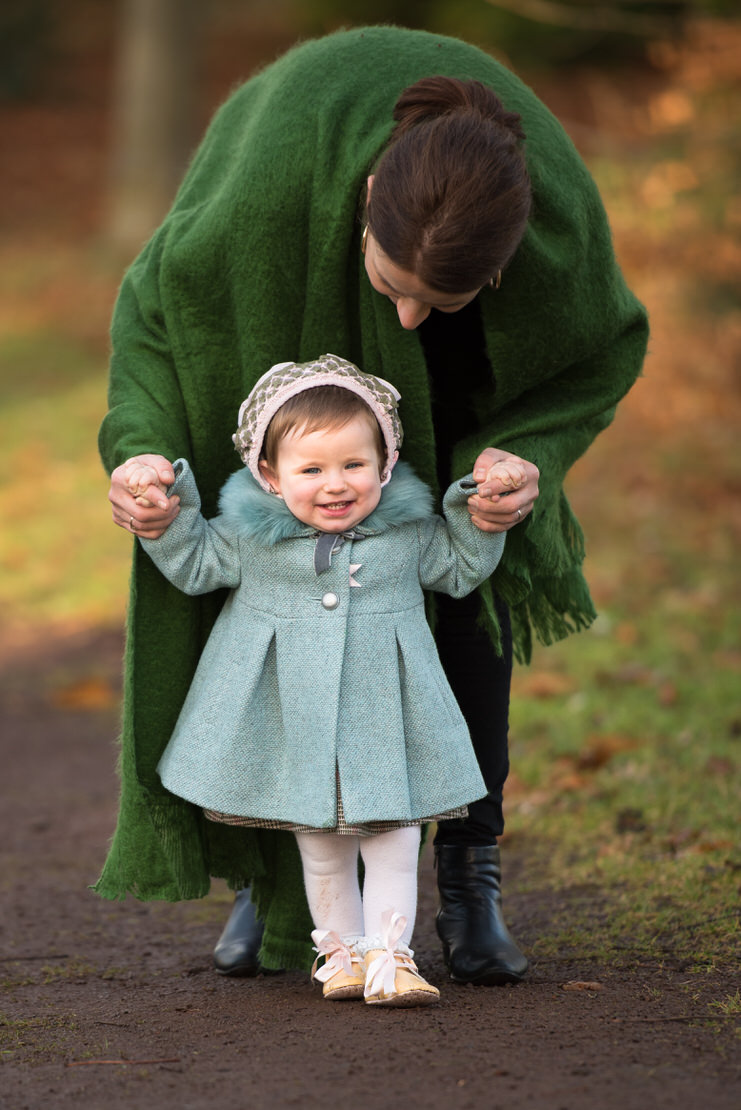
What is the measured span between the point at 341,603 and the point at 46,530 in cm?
626

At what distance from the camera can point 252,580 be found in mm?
2820

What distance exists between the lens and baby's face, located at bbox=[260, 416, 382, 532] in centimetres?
269

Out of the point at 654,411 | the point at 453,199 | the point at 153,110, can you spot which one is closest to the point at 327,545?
the point at 453,199

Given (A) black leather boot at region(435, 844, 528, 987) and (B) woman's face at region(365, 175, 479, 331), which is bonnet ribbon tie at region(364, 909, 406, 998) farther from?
(B) woman's face at region(365, 175, 479, 331)

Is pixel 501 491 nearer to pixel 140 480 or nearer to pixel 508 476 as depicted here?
pixel 508 476

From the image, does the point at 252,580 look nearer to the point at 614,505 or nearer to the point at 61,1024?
the point at 61,1024

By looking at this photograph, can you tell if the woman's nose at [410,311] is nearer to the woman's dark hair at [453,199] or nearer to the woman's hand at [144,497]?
the woman's dark hair at [453,199]

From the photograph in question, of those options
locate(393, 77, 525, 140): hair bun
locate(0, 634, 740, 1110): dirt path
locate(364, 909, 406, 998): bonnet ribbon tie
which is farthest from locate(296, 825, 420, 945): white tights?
locate(393, 77, 525, 140): hair bun

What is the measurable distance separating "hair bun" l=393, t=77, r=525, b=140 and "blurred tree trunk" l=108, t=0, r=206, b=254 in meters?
11.7

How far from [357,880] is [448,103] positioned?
5.18 feet

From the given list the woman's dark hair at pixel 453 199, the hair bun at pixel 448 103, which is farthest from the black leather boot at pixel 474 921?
the hair bun at pixel 448 103

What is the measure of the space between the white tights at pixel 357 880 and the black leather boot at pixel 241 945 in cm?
33

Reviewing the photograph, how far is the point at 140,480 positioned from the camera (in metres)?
2.66

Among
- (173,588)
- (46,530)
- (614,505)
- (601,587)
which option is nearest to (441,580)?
(173,588)
